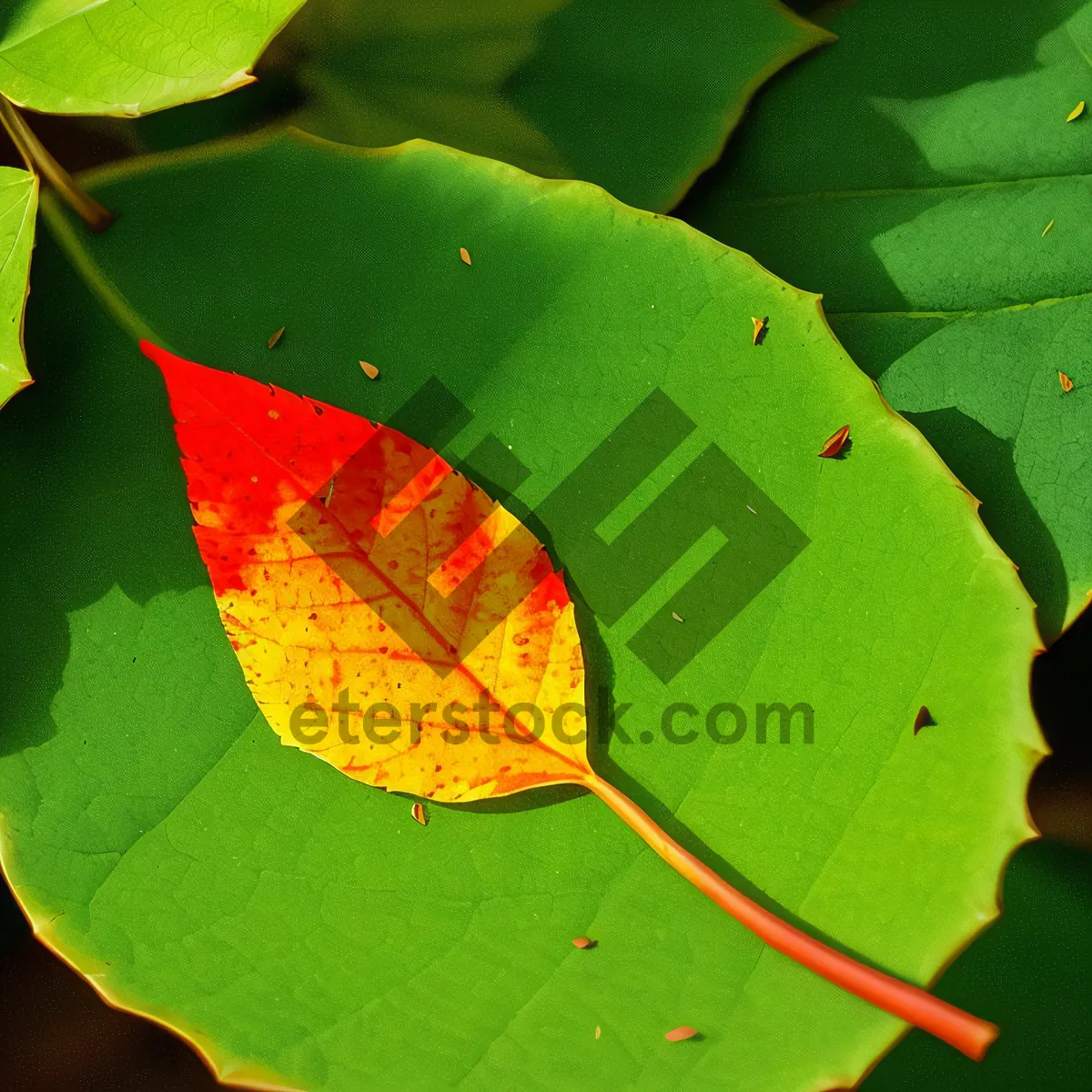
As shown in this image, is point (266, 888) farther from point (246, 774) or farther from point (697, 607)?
point (697, 607)

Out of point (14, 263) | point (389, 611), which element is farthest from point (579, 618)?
point (14, 263)

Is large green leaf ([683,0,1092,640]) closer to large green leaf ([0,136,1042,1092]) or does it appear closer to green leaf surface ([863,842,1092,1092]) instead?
large green leaf ([0,136,1042,1092])

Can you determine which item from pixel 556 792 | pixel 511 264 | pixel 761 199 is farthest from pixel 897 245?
pixel 556 792

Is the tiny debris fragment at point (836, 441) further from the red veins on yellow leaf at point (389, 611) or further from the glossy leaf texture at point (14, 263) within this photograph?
the glossy leaf texture at point (14, 263)

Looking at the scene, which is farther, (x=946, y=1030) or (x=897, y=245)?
(x=897, y=245)

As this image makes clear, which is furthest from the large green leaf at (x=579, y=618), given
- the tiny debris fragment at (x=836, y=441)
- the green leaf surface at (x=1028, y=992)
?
the green leaf surface at (x=1028, y=992)

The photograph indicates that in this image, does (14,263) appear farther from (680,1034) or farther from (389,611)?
(680,1034)
